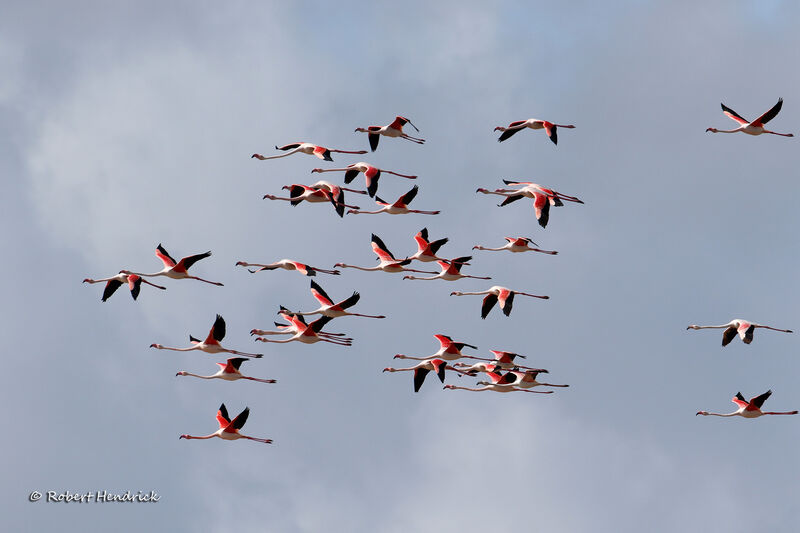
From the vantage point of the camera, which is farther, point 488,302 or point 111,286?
point 111,286

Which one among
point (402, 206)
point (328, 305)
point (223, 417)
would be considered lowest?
point (223, 417)

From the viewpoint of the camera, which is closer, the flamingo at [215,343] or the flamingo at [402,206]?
the flamingo at [215,343]

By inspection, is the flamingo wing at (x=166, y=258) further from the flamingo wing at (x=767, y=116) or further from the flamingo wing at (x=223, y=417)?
the flamingo wing at (x=767, y=116)

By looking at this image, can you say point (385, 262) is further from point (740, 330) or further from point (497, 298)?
point (740, 330)

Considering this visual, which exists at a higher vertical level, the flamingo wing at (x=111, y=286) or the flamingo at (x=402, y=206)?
the flamingo at (x=402, y=206)

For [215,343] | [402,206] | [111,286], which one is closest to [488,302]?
[402,206]

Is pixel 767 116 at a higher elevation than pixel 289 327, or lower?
higher

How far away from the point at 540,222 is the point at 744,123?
8.55 m

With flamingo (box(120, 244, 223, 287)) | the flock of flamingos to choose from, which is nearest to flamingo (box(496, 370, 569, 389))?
the flock of flamingos

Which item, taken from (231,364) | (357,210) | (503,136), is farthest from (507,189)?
(231,364)

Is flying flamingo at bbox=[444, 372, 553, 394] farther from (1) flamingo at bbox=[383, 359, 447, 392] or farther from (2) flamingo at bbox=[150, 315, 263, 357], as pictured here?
(2) flamingo at bbox=[150, 315, 263, 357]

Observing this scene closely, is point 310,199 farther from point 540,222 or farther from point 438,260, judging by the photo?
point 540,222

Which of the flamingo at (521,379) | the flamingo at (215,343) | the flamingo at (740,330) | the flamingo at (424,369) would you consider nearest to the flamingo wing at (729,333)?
the flamingo at (740,330)

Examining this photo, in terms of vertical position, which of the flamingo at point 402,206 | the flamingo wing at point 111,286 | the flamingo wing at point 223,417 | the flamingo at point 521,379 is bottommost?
the flamingo wing at point 223,417
